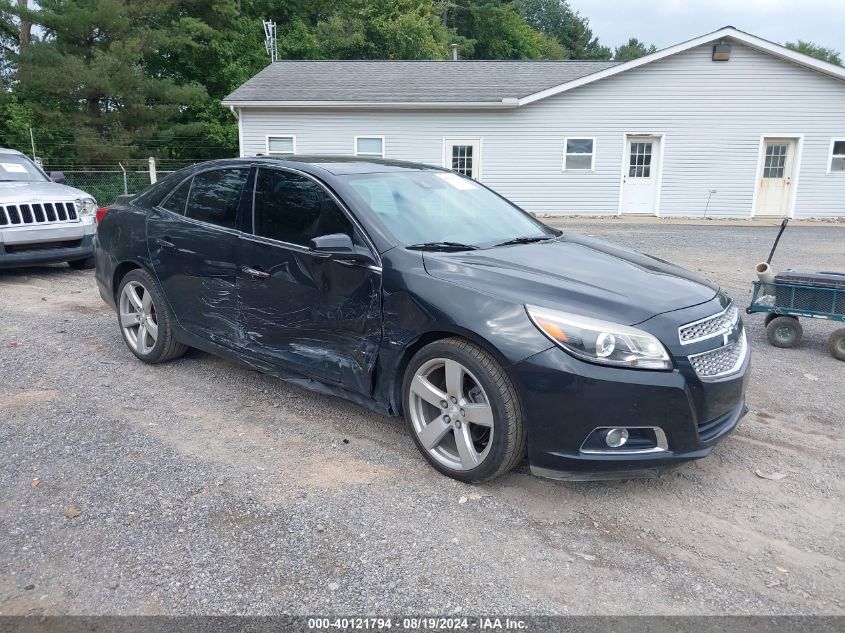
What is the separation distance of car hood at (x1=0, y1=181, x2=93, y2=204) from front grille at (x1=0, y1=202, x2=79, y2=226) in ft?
0.21

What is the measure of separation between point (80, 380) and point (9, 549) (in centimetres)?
231

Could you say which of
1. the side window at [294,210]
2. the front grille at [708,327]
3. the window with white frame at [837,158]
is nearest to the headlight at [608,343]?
the front grille at [708,327]

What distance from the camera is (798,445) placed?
13.1 feet

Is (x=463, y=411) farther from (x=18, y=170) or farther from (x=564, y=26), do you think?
(x=564, y=26)

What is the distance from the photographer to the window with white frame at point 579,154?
1923 centimetres

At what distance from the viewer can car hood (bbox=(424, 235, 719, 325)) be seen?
3230 millimetres

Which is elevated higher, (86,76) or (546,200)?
(86,76)

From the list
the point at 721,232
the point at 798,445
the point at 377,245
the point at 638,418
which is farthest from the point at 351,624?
the point at 721,232

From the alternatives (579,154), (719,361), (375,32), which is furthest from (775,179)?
(375,32)

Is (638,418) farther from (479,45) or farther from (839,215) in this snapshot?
(479,45)

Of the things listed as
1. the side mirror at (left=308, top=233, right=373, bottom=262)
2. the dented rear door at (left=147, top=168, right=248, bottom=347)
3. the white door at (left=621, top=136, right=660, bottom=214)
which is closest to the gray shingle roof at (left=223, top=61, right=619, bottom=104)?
the white door at (left=621, top=136, right=660, bottom=214)

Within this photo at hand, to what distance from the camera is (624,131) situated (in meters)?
19.0

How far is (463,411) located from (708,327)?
1280mm

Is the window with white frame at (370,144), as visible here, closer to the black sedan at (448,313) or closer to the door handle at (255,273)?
the black sedan at (448,313)
